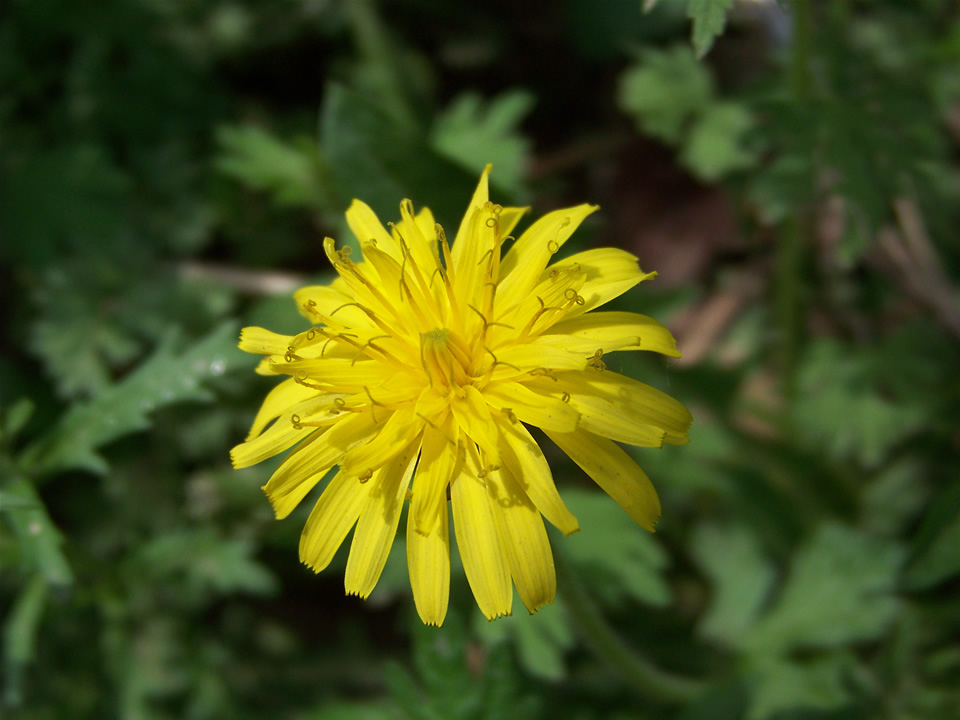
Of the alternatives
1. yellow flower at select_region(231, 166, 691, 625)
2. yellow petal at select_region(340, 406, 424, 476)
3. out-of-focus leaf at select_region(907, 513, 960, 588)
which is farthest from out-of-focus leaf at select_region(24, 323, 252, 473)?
out-of-focus leaf at select_region(907, 513, 960, 588)

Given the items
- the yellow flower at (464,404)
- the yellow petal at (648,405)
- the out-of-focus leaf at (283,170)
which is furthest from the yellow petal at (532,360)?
the out-of-focus leaf at (283,170)

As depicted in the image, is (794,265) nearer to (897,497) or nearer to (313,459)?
(897,497)

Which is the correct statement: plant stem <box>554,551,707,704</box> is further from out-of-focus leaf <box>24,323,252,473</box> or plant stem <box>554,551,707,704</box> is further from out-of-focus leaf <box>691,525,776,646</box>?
out-of-focus leaf <box>24,323,252,473</box>

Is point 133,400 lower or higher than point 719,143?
lower

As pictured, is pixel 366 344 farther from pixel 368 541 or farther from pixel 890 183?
pixel 890 183

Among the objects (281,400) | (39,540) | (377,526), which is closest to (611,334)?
(377,526)

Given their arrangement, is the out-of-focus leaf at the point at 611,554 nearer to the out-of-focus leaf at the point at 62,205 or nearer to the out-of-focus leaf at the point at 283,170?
the out-of-focus leaf at the point at 283,170
